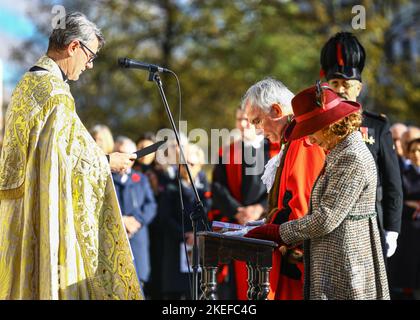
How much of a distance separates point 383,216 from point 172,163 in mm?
3879

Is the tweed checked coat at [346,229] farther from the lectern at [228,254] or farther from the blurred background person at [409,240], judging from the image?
the blurred background person at [409,240]

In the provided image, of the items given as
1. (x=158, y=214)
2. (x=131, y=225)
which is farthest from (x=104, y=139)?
(x=158, y=214)

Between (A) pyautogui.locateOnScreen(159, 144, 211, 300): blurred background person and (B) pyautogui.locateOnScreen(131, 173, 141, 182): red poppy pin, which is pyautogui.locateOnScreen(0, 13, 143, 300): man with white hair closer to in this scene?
(B) pyautogui.locateOnScreen(131, 173, 141, 182): red poppy pin

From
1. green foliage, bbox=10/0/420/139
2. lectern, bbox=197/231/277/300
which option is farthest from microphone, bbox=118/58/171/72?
green foliage, bbox=10/0/420/139

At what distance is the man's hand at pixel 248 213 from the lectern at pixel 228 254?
330 cm

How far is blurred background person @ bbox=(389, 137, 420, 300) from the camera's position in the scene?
30.7 ft

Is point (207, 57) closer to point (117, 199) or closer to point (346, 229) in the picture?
point (117, 199)

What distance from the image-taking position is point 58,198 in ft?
15.4

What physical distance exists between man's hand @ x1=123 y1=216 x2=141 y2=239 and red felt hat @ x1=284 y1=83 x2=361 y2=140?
388 cm

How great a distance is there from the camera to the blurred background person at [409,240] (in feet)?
30.7

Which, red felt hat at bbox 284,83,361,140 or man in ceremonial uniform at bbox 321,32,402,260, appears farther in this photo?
man in ceremonial uniform at bbox 321,32,402,260

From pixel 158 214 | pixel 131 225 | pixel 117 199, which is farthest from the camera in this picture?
pixel 158 214

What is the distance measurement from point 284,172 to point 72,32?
156cm
